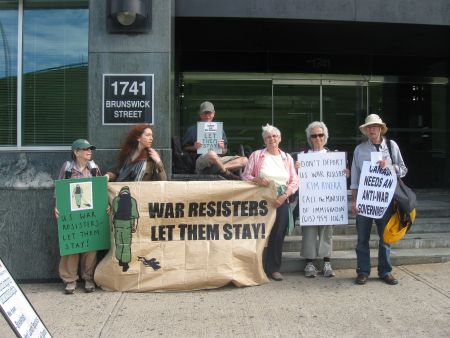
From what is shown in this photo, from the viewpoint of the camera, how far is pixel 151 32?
6.58 meters

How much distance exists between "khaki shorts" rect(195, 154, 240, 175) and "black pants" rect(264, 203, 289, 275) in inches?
44.0

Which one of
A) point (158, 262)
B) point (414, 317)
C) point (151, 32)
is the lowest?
point (414, 317)

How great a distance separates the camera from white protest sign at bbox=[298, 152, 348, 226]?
20.1 ft

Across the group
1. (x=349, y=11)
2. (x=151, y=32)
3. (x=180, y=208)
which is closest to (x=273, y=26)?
(x=349, y=11)

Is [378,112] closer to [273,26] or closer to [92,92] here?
[273,26]

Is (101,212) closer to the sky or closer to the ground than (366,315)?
closer to the sky

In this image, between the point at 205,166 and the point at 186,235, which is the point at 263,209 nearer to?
the point at 186,235

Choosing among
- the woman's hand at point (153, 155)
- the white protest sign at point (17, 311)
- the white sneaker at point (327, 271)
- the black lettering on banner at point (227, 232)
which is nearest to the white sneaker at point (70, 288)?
the woman's hand at point (153, 155)

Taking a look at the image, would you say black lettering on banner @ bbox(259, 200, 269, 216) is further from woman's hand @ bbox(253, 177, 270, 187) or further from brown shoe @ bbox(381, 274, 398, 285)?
brown shoe @ bbox(381, 274, 398, 285)

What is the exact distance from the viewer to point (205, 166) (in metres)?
6.82

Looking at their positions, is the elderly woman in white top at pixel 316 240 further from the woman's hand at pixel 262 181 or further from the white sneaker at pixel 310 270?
the woman's hand at pixel 262 181

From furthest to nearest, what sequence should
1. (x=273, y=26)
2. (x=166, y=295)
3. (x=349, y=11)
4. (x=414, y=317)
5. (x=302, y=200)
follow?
(x=273, y=26) < (x=349, y=11) < (x=302, y=200) < (x=166, y=295) < (x=414, y=317)

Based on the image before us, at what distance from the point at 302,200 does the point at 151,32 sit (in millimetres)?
2785

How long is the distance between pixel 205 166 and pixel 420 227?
3395 mm
